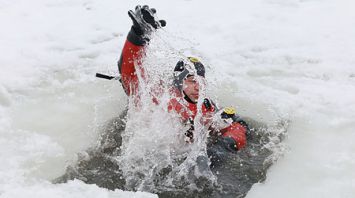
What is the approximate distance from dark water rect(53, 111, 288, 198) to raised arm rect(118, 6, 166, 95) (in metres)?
0.62

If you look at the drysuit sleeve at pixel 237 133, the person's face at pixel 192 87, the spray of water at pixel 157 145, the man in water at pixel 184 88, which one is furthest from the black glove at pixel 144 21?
the drysuit sleeve at pixel 237 133

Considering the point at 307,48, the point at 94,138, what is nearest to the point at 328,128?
the point at 307,48

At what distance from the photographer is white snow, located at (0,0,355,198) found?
401 centimetres

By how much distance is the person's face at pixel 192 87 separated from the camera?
450 centimetres

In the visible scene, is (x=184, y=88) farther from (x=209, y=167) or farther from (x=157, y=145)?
(x=209, y=167)

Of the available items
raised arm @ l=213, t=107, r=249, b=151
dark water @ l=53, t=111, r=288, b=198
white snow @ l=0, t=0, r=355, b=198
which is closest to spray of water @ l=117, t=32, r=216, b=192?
dark water @ l=53, t=111, r=288, b=198

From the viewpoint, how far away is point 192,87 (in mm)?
4496

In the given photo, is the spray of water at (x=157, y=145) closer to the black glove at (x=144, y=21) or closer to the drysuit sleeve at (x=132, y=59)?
the drysuit sleeve at (x=132, y=59)

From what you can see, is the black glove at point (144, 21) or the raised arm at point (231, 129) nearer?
the black glove at point (144, 21)

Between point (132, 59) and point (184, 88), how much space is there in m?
0.59

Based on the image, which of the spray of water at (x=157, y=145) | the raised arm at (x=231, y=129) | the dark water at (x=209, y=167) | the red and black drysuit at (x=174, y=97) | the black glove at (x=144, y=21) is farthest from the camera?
the raised arm at (x=231, y=129)

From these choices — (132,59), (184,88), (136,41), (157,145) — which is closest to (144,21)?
(136,41)

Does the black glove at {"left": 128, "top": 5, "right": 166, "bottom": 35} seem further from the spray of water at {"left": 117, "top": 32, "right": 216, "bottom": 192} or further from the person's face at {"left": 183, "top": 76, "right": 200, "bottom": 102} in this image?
the person's face at {"left": 183, "top": 76, "right": 200, "bottom": 102}

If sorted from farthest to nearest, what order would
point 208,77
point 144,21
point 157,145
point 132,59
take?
point 208,77 < point 157,145 < point 132,59 < point 144,21
